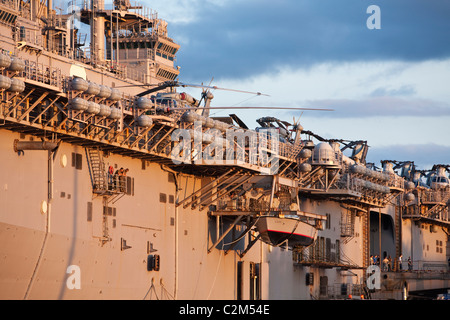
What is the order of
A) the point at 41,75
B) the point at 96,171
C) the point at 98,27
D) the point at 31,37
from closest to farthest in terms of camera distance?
the point at 41,75 → the point at 96,171 → the point at 31,37 → the point at 98,27

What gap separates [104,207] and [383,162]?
4217 cm

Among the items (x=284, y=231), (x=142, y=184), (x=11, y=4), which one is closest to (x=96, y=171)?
(x=142, y=184)

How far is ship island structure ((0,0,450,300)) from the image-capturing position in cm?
3481

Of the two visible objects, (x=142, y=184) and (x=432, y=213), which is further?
(x=432, y=213)

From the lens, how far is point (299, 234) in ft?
162

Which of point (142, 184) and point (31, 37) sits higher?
point (31, 37)

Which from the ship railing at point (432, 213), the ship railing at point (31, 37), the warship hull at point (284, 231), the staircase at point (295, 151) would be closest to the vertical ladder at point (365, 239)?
the ship railing at point (432, 213)

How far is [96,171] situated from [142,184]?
401 centimetres

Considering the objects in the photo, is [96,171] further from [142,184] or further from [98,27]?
[98,27]

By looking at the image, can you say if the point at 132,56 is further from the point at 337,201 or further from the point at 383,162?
the point at 383,162

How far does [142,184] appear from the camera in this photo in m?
43.1

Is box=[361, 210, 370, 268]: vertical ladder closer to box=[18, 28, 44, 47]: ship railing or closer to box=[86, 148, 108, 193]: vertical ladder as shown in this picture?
box=[86, 148, 108, 193]: vertical ladder

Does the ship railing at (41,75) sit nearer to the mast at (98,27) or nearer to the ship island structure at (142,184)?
the ship island structure at (142,184)

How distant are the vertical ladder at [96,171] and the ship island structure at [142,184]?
65 mm
